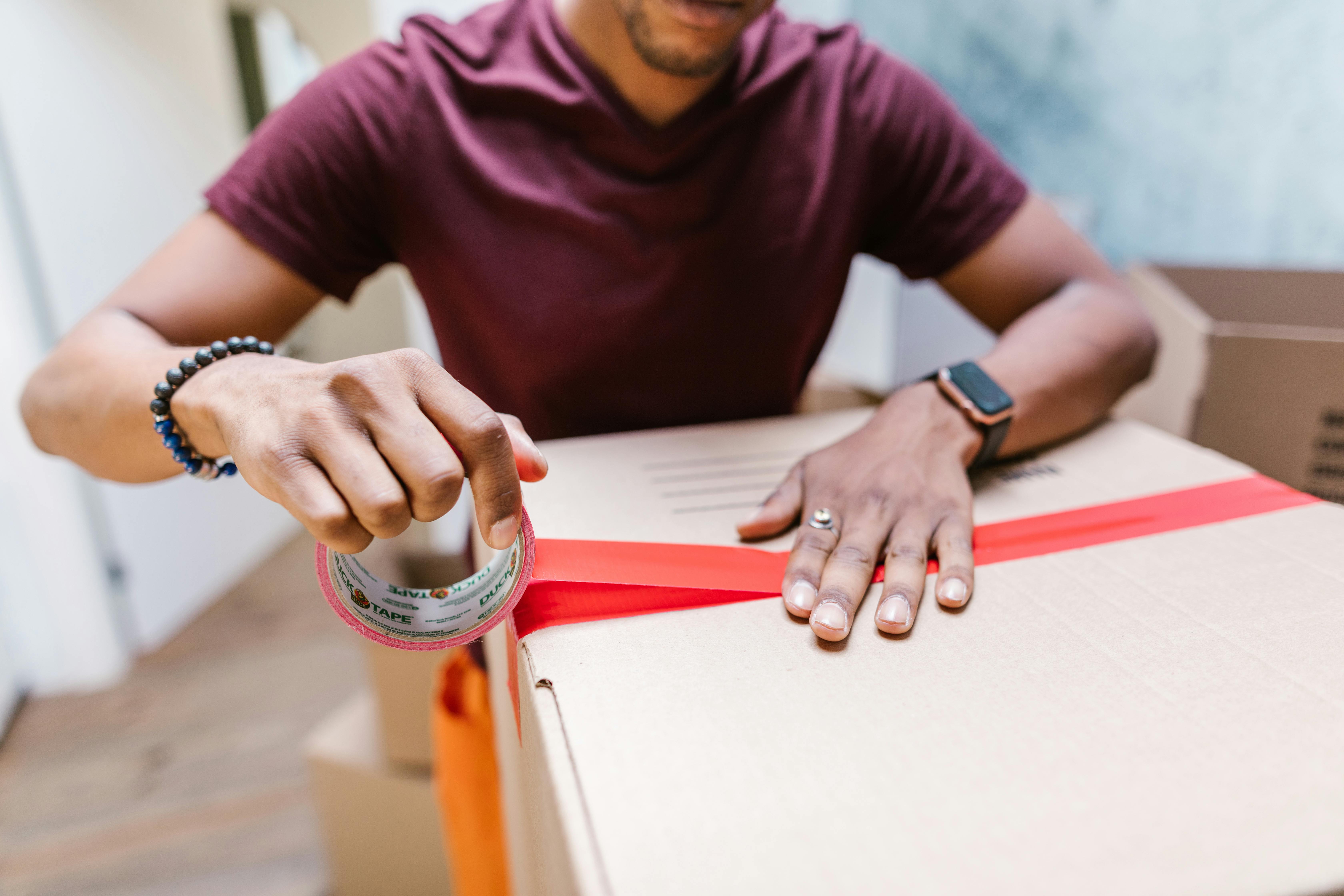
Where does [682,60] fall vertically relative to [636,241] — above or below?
above

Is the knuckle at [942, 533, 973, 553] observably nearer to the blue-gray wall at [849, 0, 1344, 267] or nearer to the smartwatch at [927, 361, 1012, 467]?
the smartwatch at [927, 361, 1012, 467]

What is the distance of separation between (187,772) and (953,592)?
4.79 feet

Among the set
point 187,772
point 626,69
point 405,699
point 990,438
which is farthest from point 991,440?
point 187,772

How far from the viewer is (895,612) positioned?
16.2 inches

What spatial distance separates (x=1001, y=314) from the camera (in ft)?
2.79

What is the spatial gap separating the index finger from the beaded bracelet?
18 cm

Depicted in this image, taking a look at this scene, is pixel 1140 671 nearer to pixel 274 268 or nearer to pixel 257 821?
pixel 274 268

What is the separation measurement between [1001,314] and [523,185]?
1.71 ft

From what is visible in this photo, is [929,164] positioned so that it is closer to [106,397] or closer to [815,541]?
[815,541]

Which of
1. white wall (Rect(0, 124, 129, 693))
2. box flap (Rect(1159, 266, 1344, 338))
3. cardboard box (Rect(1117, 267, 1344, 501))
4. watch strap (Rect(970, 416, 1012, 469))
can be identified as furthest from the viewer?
white wall (Rect(0, 124, 129, 693))

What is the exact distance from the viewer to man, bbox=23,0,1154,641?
0.63 meters

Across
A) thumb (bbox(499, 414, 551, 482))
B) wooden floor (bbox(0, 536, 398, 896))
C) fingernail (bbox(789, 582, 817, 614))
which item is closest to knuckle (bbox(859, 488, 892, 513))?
fingernail (bbox(789, 582, 817, 614))

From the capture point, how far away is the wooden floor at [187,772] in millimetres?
1180

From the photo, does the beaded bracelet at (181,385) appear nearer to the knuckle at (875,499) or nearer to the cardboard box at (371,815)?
the knuckle at (875,499)
